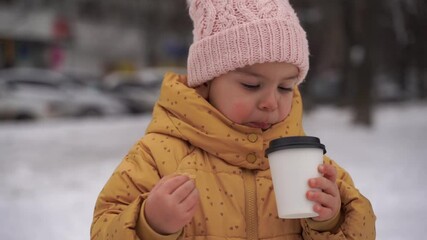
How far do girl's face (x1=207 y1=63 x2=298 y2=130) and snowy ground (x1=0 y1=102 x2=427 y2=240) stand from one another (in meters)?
2.56

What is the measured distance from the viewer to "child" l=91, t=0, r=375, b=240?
1.83 meters

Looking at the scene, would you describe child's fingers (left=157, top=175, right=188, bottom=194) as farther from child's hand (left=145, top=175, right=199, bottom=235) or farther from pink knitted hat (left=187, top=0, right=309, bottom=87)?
pink knitted hat (left=187, top=0, right=309, bottom=87)

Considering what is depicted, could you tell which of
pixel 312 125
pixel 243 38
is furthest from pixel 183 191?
pixel 312 125

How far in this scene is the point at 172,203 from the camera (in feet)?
5.44

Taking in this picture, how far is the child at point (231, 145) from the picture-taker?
1830mm

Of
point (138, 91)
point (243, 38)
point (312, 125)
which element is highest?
point (243, 38)

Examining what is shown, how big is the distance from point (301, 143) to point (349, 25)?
9670 millimetres

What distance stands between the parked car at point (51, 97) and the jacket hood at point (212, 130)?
15.9 m

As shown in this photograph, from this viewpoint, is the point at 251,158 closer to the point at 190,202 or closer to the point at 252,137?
the point at 252,137

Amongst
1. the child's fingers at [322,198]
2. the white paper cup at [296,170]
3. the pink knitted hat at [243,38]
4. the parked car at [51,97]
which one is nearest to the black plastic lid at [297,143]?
the white paper cup at [296,170]

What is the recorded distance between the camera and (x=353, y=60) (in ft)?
37.7

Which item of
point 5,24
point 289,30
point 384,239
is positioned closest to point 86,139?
point 384,239

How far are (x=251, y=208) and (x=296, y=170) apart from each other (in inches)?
11.6

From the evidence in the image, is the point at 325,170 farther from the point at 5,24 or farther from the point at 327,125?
the point at 5,24
